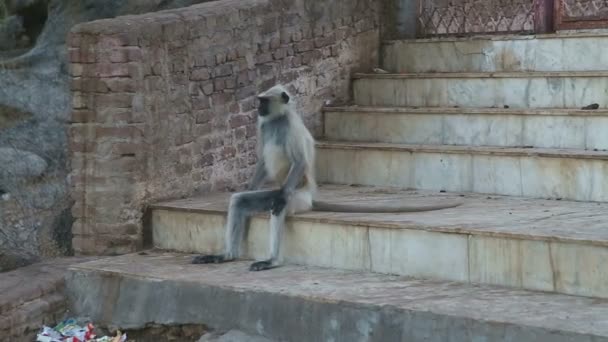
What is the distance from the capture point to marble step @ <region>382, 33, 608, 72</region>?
8.07 meters

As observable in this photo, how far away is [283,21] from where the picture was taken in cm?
829

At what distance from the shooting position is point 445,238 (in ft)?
18.8

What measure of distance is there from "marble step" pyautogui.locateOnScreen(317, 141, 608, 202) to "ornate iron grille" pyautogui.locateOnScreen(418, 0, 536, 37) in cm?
168

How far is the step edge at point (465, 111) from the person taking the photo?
7309mm

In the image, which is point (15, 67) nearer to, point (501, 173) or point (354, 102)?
point (354, 102)

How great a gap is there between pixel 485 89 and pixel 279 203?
255cm

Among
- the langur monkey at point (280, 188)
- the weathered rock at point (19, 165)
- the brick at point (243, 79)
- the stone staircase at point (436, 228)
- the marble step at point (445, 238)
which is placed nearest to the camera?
the stone staircase at point (436, 228)

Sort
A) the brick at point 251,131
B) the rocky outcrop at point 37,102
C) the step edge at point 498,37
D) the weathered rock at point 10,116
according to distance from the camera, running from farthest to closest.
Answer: the weathered rock at point 10,116
the rocky outcrop at point 37,102
the step edge at point 498,37
the brick at point 251,131

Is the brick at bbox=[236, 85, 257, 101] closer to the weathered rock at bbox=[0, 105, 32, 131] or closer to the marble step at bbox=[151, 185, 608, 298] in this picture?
the marble step at bbox=[151, 185, 608, 298]

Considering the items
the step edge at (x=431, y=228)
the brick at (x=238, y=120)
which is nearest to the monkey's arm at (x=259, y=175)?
the step edge at (x=431, y=228)

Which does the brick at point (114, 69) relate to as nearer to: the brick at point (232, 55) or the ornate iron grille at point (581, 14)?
the brick at point (232, 55)

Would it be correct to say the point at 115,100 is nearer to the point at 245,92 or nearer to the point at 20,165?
the point at 245,92

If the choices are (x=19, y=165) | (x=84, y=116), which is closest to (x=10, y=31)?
(x=19, y=165)

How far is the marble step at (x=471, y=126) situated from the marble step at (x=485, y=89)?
0.93ft
